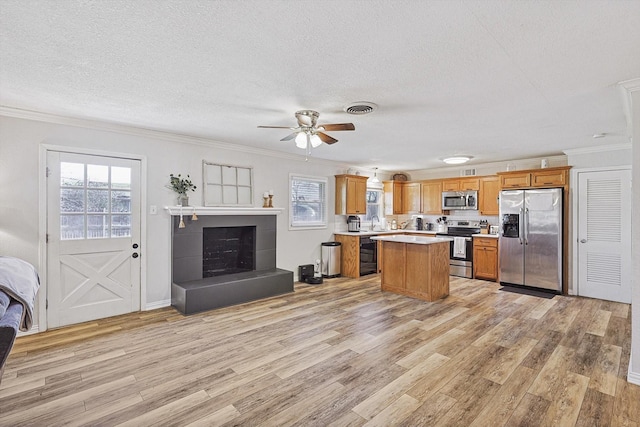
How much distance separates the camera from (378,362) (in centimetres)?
295

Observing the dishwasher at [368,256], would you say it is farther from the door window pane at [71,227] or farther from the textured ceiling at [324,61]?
the door window pane at [71,227]

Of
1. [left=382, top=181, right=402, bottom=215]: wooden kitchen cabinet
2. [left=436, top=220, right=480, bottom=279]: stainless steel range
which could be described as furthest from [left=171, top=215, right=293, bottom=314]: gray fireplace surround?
[left=382, top=181, right=402, bottom=215]: wooden kitchen cabinet

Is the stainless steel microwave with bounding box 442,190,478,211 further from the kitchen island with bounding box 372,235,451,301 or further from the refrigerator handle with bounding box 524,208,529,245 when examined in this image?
the kitchen island with bounding box 372,235,451,301

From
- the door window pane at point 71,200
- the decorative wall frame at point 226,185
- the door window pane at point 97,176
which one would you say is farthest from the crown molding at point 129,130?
the door window pane at point 71,200

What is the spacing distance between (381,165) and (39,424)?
6836mm

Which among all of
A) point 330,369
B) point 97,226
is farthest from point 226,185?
point 330,369

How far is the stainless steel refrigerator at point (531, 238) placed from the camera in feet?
17.6

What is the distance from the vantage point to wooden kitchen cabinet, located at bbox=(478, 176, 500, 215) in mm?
6680

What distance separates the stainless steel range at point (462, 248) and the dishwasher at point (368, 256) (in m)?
1.65

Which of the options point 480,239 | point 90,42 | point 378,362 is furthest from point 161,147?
point 480,239

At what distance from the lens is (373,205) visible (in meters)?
8.20

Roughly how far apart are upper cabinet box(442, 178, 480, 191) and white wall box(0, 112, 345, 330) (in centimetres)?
264

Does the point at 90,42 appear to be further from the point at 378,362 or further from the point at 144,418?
the point at 378,362

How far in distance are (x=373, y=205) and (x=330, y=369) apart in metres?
5.75
